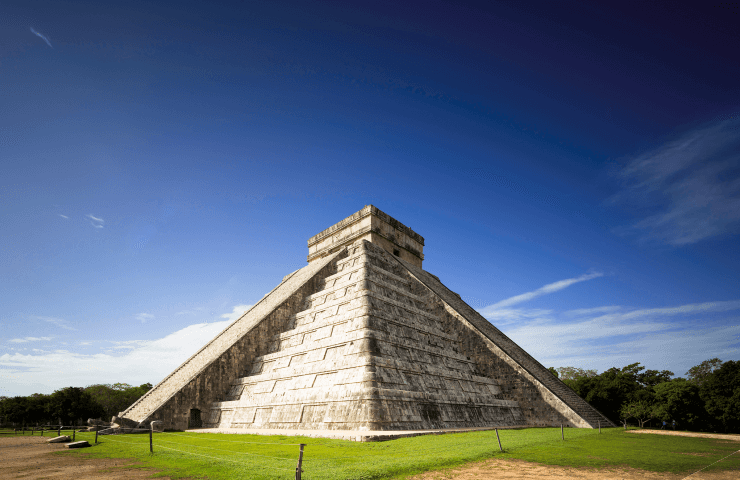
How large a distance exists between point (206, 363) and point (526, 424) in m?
12.8

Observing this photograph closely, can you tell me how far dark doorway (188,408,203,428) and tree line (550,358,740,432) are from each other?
23997 millimetres

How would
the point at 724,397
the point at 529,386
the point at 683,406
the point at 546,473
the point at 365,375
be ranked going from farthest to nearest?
the point at 683,406, the point at 724,397, the point at 529,386, the point at 365,375, the point at 546,473

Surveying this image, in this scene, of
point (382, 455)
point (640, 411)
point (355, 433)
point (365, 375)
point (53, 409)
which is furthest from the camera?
point (53, 409)

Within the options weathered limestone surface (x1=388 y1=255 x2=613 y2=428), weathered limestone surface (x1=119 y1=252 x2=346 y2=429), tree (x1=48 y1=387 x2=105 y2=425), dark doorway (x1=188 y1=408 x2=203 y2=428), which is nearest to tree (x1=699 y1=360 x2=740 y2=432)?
weathered limestone surface (x1=388 y1=255 x2=613 y2=428)

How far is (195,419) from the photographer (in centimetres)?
1385

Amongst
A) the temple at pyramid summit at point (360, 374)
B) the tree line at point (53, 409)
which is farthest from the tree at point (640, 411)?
the tree line at point (53, 409)

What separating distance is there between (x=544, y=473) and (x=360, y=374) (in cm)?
559

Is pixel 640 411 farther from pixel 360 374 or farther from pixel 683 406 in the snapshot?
pixel 360 374

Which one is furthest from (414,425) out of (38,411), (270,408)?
(38,411)

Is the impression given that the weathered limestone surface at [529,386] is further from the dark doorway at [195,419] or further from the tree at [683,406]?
the dark doorway at [195,419]

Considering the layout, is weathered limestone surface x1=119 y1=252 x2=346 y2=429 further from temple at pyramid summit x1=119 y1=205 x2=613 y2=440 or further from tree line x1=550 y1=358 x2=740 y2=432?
tree line x1=550 y1=358 x2=740 y2=432

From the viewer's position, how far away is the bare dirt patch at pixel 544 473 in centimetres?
563

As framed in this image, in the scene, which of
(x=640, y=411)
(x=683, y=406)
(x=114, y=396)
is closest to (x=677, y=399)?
(x=683, y=406)

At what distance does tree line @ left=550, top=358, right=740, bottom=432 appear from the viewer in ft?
67.5
